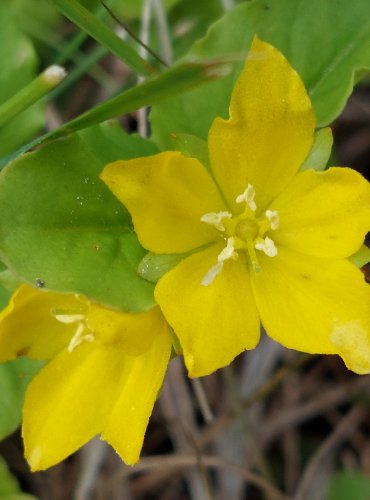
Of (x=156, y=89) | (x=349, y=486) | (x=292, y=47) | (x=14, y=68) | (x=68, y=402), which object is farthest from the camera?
(x=349, y=486)

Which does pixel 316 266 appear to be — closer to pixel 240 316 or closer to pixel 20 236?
pixel 240 316

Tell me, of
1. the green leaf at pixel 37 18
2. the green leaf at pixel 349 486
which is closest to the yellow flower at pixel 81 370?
the green leaf at pixel 349 486

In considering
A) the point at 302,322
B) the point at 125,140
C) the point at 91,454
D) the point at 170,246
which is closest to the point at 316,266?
the point at 302,322

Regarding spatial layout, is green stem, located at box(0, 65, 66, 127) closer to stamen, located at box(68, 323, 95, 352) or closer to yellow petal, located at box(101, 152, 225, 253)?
yellow petal, located at box(101, 152, 225, 253)

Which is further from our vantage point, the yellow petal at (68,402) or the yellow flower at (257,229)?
the yellow petal at (68,402)

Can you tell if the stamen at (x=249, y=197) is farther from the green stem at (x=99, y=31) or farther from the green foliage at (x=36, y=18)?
the green foliage at (x=36, y=18)

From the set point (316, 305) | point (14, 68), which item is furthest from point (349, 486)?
point (14, 68)

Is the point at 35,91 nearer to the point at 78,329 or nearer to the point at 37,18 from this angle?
the point at 78,329

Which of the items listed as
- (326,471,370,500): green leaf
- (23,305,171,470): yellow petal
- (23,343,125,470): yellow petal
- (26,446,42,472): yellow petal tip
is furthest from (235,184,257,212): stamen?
(326,471,370,500): green leaf
